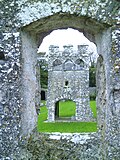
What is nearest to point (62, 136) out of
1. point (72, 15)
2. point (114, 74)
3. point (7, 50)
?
point (114, 74)

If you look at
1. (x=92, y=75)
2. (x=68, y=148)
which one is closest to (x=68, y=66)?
(x=92, y=75)

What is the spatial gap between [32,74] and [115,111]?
52.2 inches

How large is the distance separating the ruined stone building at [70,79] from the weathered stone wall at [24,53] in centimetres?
1279

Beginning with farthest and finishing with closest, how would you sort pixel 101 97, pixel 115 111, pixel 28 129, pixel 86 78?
1. pixel 86 78
2. pixel 101 97
3. pixel 28 129
4. pixel 115 111

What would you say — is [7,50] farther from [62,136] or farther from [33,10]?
[62,136]

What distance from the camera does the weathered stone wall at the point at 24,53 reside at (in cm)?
370

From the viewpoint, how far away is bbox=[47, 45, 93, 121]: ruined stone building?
16.8 meters

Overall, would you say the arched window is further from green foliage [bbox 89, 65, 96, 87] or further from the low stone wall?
the low stone wall

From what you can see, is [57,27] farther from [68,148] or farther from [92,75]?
[92,75]

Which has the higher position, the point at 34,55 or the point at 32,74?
the point at 34,55

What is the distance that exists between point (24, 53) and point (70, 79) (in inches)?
532

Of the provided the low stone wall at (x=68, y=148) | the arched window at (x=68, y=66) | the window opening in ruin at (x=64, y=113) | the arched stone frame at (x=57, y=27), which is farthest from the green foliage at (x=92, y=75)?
the low stone wall at (x=68, y=148)

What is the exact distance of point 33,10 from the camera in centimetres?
377

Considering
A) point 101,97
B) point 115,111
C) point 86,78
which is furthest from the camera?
point 86,78
